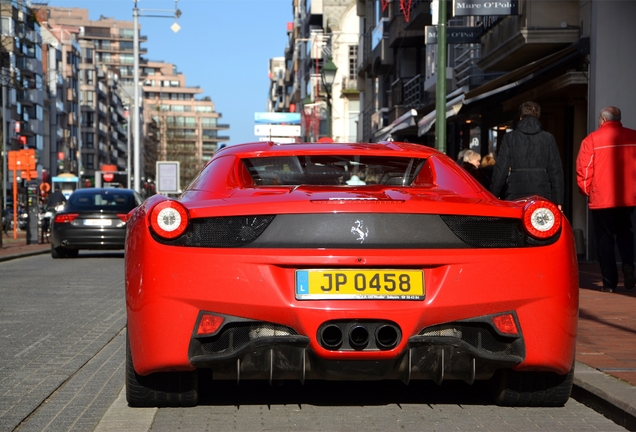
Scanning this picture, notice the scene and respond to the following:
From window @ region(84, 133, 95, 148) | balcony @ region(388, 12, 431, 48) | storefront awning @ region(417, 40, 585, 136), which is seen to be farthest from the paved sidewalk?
window @ region(84, 133, 95, 148)

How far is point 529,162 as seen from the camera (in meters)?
10.4

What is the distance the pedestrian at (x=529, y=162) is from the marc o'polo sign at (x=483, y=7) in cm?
763

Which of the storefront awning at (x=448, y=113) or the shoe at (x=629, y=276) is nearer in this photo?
the shoe at (x=629, y=276)

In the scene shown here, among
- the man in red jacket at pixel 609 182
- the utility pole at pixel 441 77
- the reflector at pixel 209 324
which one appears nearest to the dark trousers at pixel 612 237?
the man in red jacket at pixel 609 182

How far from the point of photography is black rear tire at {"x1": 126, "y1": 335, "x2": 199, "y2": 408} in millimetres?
5258

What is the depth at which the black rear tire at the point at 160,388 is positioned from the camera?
5.26m

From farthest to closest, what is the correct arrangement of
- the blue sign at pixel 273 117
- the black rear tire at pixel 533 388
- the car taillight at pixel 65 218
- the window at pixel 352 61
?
the window at pixel 352 61 → the blue sign at pixel 273 117 → the car taillight at pixel 65 218 → the black rear tire at pixel 533 388

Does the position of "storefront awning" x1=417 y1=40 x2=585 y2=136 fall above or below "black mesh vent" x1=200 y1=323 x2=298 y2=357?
above

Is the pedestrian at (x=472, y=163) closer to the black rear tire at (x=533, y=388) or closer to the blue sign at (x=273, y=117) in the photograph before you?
the black rear tire at (x=533, y=388)

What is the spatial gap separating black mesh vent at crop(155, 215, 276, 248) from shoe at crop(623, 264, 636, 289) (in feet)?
23.5

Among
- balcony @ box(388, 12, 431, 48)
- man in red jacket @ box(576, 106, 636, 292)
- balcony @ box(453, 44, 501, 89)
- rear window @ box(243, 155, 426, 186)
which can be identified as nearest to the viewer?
rear window @ box(243, 155, 426, 186)

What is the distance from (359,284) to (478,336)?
0.58 metres

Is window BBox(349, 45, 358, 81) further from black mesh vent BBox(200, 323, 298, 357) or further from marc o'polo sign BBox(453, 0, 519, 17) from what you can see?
black mesh vent BBox(200, 323, 298, 357)

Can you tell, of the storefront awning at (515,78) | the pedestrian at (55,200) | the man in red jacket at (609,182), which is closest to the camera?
the man in red jacket at (609,182)
